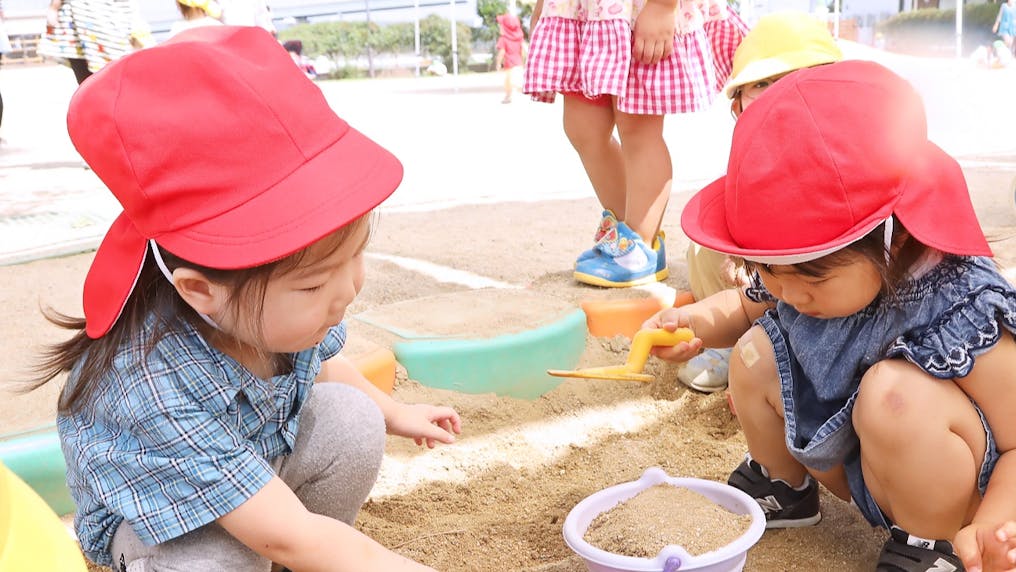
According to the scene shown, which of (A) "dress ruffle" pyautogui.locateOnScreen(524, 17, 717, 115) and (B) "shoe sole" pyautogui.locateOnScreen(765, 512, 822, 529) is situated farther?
(A) "dress ruffle" pyautogui.locateOnScreen(524, 17, 717, 115)

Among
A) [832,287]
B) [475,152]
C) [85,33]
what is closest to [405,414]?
[832,287]

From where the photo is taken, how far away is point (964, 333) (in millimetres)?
1134

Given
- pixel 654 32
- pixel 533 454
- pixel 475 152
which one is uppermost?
pixel 654 32

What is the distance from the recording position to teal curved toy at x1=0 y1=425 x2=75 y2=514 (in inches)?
58.1

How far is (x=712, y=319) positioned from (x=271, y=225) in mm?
787

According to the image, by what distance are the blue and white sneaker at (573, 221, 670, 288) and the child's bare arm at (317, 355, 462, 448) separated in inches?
36.0

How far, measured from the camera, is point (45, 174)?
5.19m

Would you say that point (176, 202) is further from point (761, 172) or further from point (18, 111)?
point (18, 111)

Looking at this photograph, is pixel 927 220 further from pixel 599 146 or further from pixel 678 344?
pixel 599 146

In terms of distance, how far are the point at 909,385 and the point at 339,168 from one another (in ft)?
2.26

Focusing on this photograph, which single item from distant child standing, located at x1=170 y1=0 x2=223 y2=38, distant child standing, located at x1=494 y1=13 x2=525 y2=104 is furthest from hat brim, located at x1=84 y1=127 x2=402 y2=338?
distant child standing, located at x1=494 y1=13 x2=525 y2=104

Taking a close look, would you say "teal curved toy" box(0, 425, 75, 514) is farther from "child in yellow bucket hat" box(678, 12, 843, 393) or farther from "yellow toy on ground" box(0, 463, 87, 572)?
"child in yellow bucket hat" box(678, 12, 843, 393)

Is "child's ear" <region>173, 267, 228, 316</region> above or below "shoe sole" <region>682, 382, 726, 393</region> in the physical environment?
above

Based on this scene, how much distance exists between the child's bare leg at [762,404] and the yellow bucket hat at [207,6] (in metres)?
3.92
